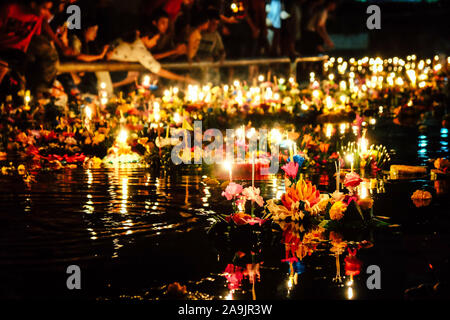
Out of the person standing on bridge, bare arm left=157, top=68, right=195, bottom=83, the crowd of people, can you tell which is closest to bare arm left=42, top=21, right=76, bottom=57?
the crowd of people

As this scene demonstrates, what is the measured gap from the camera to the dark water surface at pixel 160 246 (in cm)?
491

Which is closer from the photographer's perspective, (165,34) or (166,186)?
(166,186)

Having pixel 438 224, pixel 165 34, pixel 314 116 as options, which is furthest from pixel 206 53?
pixel 438 224

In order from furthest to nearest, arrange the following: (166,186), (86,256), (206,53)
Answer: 1. (206,53)
2. (166,186)
3. (86,256)

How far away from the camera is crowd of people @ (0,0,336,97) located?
14.7m

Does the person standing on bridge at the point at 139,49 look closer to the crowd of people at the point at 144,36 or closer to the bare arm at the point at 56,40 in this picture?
the crowd of people at the point at 144,36

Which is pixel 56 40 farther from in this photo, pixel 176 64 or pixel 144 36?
pixel 176 64

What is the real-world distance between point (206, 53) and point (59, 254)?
52.3ft

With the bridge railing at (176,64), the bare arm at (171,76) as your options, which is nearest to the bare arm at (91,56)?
the bridge railing at (176,64)

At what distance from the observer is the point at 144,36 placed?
1877 cm

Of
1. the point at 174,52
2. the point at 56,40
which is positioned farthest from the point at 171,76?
the point at 56,40

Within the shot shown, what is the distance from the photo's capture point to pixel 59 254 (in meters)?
5.81

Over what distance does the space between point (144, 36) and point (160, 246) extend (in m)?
13.3
